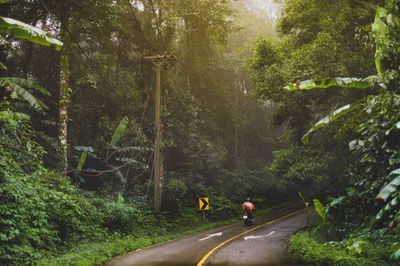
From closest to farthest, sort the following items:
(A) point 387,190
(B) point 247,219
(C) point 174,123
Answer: (A) point 387,190 < (B) point 247,219 < (C) point 174,123

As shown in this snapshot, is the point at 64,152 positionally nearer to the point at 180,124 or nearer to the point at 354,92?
the point at 180,124

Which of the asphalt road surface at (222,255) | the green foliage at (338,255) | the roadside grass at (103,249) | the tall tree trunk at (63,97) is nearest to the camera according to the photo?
the green foliage at (338,255)

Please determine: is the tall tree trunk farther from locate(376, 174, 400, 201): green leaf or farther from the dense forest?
locate(376, 174, 400, 201): green leaf

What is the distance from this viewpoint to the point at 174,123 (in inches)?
937

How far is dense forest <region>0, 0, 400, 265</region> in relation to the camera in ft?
20.6

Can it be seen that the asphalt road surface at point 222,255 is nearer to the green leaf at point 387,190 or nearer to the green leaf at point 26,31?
the green leaf at point 387,190

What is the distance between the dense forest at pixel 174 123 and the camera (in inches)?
247

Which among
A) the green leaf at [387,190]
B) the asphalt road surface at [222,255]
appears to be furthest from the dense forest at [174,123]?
the asphalt road surface at [222,255]

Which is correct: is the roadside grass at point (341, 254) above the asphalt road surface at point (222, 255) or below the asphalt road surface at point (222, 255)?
above

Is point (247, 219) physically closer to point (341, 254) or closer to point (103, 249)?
point (103, 249)

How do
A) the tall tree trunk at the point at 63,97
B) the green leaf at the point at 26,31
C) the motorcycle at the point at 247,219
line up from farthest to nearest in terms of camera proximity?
1. the motorcycle at the point at 247,219
2. the tall tree trunk at the point at 63,97
3. the green leaf at the point at 26,31

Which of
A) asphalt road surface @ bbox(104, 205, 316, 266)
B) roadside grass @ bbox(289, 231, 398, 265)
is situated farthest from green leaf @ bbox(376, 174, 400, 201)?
asphalt road surface @ bbox(104, 205, 316, 266)

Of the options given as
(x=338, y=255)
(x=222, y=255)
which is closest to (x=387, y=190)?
(x=338, y=255)

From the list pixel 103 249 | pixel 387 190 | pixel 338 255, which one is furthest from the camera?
pixel 103 249
